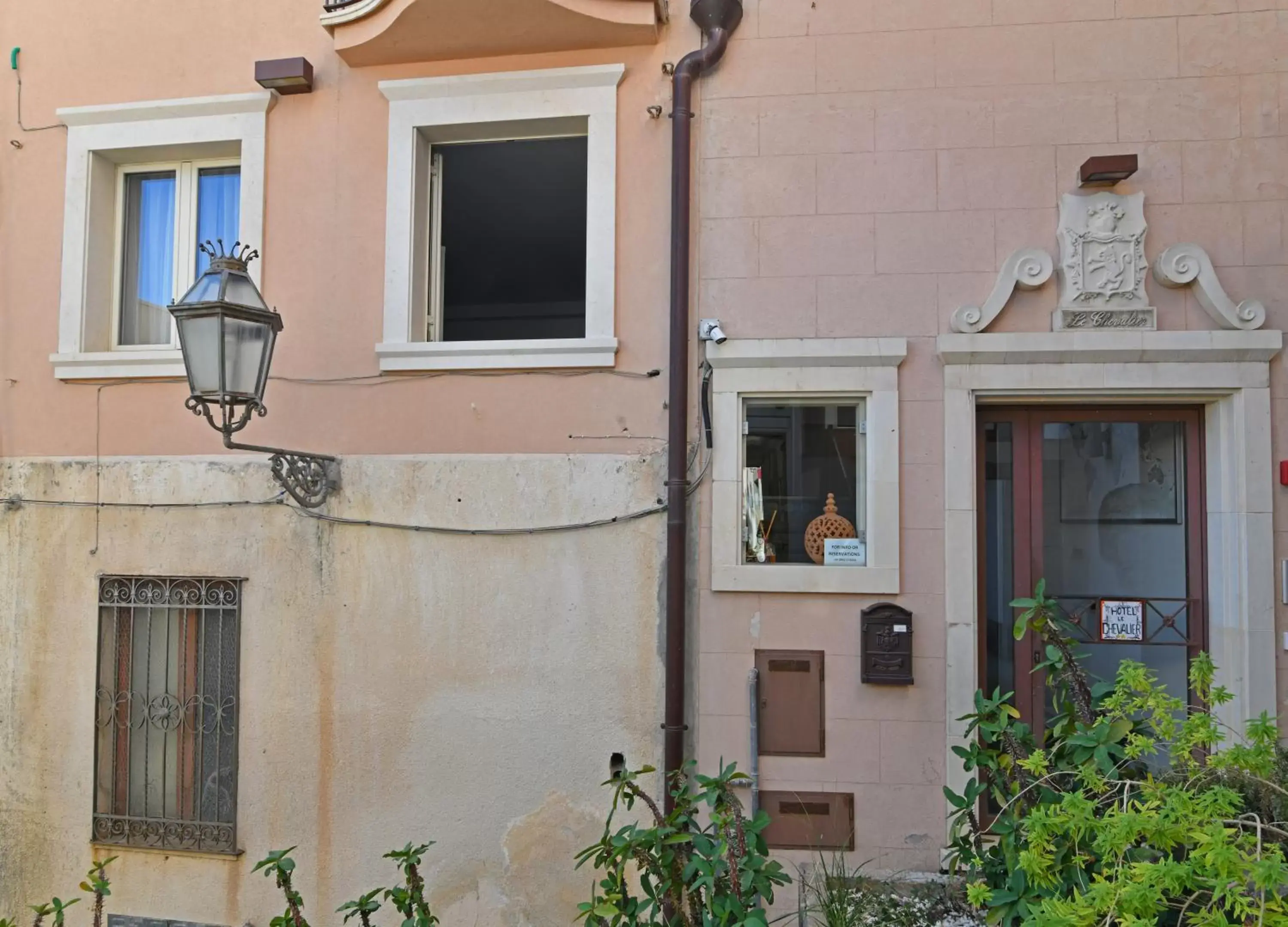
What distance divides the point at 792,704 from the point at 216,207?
180 inches

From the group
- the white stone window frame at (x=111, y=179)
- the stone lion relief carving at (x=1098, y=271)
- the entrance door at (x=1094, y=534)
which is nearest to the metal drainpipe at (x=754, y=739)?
the entrance door at (x=1094, y=534)

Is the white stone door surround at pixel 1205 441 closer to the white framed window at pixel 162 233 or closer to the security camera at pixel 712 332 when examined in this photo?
the security camera at pixel 712 332

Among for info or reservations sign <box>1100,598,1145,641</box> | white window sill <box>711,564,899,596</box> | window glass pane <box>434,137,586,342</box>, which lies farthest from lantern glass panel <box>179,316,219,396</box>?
for info or reservations sign <box>1100,598,1145,641</box>

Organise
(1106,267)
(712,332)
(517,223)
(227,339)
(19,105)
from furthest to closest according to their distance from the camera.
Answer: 1. (517,223)
2. (19,105)
3. (712,332)
4. (1106,267)
5. (227,339)

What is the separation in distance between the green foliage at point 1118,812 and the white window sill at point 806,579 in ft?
2.56

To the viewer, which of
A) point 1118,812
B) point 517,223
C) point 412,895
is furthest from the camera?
point 517,223

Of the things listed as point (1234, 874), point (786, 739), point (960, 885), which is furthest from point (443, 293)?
point (1234, 874)

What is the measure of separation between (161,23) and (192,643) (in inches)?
147

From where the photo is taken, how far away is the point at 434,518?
4770 millimetres

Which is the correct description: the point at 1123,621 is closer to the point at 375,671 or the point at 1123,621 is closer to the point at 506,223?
the point at 375,671

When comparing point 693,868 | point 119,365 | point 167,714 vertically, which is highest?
point 119,365

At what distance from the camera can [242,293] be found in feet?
13.5

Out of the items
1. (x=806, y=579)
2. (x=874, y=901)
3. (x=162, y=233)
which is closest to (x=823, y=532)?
(x=806, y=579)

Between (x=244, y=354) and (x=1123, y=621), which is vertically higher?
(x=244, y=354)
